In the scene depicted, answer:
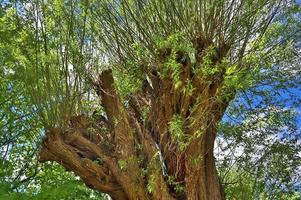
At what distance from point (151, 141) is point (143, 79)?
0.79 meters

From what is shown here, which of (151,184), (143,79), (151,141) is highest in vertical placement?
(143,79)

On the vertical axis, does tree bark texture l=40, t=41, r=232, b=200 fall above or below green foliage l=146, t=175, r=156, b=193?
above

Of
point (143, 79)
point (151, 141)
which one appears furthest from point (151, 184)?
point (143, 79)

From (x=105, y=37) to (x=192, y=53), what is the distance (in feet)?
5.67

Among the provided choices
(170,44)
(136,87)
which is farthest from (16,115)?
(170,44)

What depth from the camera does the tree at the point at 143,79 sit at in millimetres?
5773

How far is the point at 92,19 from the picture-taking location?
22.2 ft

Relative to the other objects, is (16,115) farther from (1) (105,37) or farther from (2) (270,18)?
(2) (270,18)

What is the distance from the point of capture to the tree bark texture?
5.80 metres

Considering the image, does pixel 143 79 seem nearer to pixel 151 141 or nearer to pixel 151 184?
pixel 151 141

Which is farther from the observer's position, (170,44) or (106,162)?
(106,162)

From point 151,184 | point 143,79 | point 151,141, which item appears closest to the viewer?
point 151,184

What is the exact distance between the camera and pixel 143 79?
632 centimetres

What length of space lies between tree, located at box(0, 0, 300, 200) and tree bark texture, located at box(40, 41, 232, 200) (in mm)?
13
